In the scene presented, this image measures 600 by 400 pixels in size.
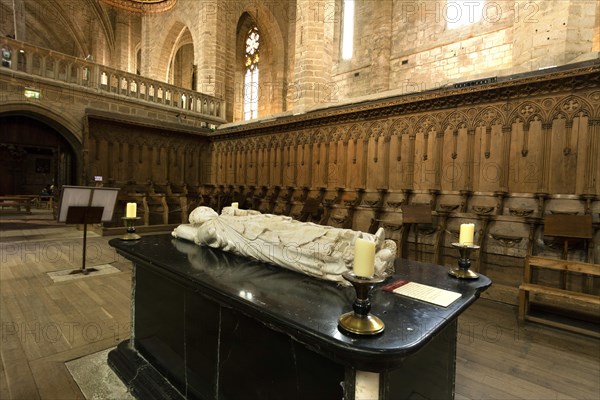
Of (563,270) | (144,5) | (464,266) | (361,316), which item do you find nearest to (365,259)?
(361,316)

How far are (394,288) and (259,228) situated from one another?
0.88 meters

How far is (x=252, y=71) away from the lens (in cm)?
1529

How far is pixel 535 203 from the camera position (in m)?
4.22

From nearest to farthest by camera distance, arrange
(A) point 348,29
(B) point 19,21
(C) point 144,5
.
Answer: (A) point 348,29, (B) point 19,21, (C) point 144,5

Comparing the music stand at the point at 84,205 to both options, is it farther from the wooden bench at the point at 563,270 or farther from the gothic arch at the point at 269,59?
the gothic arch at the point at 269,59

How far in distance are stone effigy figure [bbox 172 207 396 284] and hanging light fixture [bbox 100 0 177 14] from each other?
1492 cm

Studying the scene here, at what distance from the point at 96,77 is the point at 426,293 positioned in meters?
10.8

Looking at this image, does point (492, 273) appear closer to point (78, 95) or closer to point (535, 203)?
point (535, 203)

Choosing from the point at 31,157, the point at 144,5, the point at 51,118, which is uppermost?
the point at 144,5

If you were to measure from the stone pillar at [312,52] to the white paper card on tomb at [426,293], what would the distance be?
682cm

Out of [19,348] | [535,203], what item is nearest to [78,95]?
[19,348]

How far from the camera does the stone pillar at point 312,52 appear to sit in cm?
776

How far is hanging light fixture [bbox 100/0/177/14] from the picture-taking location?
13595mm

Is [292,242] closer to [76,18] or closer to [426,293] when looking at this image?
[426,293]
